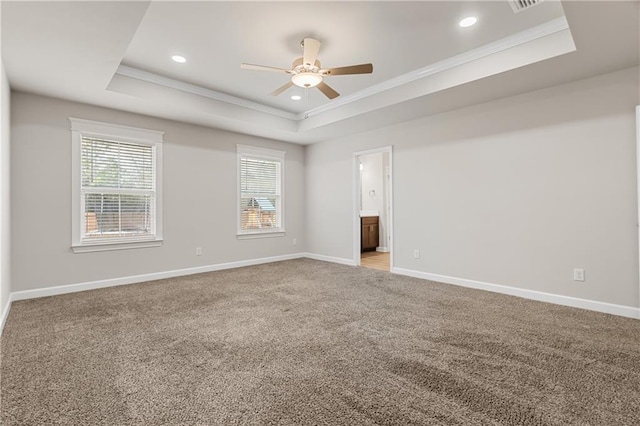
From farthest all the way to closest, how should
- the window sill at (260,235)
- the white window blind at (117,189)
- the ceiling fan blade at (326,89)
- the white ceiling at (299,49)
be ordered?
the window sill at (260,235) < the white window blind at (117,189) < the ceiling fan blade at (326,89) < the white ceiling at (299,49)

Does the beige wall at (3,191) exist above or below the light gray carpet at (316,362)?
above

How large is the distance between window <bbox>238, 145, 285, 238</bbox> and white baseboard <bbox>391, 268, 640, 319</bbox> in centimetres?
299

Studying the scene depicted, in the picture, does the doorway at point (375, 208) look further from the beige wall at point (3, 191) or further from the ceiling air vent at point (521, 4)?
the beige wall at point (3, 191)

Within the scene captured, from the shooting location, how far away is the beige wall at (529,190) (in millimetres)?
3193

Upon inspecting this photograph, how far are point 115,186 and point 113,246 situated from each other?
2.80 feet

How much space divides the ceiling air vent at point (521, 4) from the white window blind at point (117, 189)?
189 inches

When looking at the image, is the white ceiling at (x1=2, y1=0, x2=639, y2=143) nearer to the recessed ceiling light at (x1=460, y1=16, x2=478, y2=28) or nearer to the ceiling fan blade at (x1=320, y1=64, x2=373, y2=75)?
the recessed ceiling light at (x1=460, y1=16, x2=478, y2=28)

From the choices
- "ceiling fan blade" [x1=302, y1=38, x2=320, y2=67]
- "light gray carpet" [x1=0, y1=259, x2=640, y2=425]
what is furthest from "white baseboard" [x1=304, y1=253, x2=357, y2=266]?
"ceiling fan blade" [x1=302, y1=38, x2=320, y2=67]

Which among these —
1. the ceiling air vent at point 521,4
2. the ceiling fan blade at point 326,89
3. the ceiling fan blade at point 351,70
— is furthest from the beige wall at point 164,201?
the ceiling air vent at point 521,4

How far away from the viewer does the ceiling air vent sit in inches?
99.0

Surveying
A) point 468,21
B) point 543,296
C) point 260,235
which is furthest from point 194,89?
point 543,296

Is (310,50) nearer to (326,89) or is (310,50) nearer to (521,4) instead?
(326,89)

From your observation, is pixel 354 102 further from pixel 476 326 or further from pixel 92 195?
pixel 92 195

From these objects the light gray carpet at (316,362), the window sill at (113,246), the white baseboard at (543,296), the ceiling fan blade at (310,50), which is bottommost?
the light gray carpet at (316,362)
